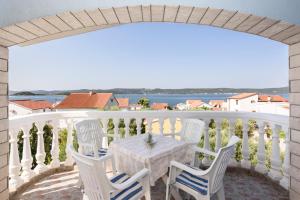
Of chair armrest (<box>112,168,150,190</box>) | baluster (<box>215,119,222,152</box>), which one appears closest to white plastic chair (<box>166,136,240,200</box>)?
chair armrest (<box>112,168,150,190</box>)

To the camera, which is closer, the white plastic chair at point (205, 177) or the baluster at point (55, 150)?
the white plastic chair at point (205, 177)

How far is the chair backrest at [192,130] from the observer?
3.36 meters

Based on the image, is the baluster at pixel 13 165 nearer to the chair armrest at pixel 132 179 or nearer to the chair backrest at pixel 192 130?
the chair armrest at pixel 132 179

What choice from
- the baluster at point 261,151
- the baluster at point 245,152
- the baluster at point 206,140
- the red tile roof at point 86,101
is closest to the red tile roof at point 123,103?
the red tile roof at point 86,101

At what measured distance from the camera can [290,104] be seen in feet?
8.95

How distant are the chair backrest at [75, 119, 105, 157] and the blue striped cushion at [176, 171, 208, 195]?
1.27m

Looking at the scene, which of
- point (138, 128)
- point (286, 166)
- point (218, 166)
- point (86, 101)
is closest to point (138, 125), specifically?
point (138, 128)

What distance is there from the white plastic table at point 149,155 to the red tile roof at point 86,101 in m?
26.3

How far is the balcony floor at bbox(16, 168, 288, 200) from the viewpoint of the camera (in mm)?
3016

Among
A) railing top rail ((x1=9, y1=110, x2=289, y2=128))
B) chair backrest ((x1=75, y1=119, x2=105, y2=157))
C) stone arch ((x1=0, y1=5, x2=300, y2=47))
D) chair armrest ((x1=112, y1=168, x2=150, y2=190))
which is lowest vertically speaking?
chair armrest ((x1=112, y1=168, x2=150, y2=190))

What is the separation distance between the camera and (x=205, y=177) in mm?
2197

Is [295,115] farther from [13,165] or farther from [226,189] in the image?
[13,165]

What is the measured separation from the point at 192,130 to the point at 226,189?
904 mm

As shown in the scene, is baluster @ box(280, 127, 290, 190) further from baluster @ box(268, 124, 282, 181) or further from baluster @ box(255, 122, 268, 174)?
baluster @ box(255, 122, 268, 174)
